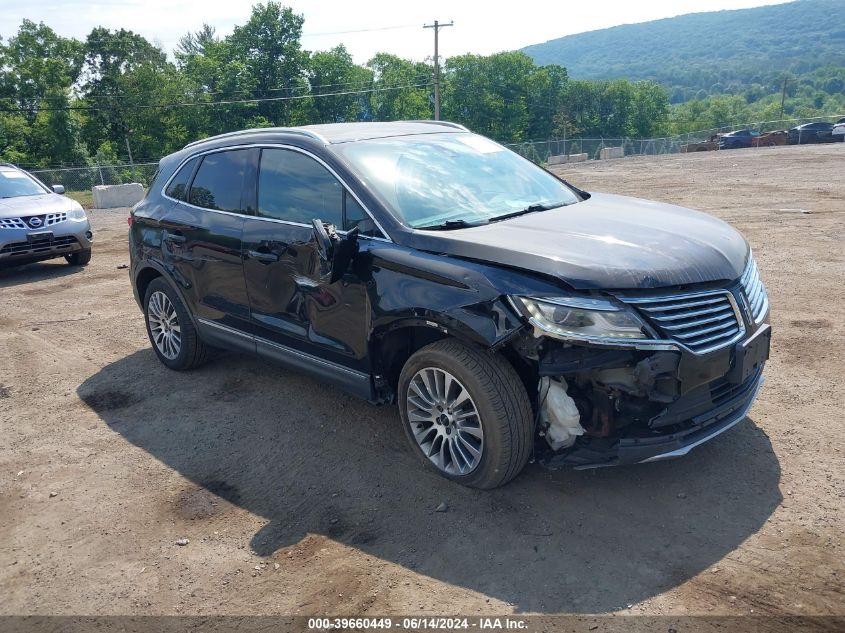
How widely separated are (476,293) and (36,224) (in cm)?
908

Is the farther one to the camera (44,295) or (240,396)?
(44,295)

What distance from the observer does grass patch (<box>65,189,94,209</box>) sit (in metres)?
23.4


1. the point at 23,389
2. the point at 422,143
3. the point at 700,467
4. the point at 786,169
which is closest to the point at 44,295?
the point at 23,389

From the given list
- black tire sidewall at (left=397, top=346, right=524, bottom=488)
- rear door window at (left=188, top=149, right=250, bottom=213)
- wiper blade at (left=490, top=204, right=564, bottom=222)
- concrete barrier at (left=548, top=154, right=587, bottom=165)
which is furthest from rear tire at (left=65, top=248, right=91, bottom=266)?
concrete barrier at (left=548, top=154, right=587, bottom=165)

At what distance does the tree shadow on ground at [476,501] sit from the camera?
317 cm

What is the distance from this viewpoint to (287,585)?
3240 millimetres

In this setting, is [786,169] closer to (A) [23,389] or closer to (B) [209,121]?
(A) [23,389]

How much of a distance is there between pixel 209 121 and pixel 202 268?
69.2m

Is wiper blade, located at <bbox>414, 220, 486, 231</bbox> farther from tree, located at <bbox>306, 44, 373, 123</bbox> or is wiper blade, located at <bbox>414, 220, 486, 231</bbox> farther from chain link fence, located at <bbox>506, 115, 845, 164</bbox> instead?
→ tree, located at <bbox>306, 44, 373, 123</bbox>

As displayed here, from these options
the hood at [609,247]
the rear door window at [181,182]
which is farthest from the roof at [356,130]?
the hood at [609,247]

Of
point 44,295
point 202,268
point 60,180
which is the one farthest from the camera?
point 60,180

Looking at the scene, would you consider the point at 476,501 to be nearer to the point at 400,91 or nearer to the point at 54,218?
the point at 54,218

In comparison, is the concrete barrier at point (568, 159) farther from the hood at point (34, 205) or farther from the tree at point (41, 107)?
the tree at point (41, 107)

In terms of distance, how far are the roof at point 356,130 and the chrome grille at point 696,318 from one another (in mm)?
2303
